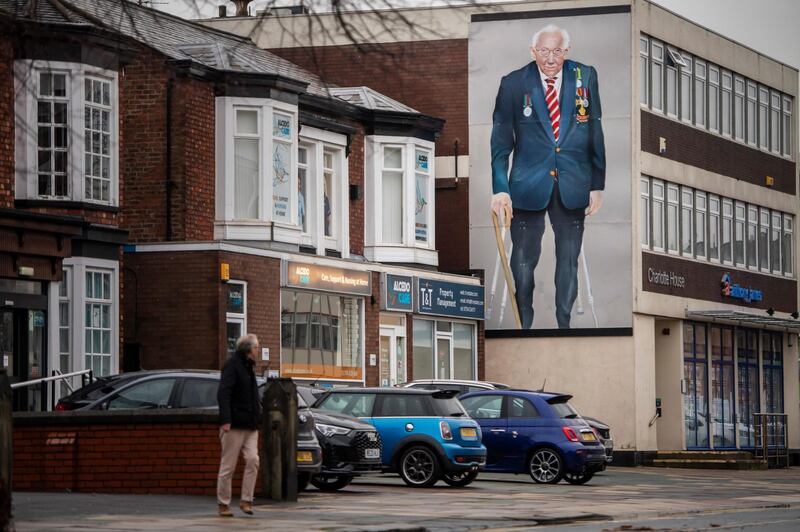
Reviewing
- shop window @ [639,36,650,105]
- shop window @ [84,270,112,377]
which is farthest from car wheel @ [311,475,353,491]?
shop window @ [639,36,650,105]

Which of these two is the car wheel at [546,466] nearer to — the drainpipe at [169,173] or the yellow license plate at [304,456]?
the yellow license plate at [304,456]

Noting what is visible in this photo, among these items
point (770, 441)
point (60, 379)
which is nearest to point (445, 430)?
point (60, 379)

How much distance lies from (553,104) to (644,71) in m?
2.76

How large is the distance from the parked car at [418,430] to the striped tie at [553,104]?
19.1 meters

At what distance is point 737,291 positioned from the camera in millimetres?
51500

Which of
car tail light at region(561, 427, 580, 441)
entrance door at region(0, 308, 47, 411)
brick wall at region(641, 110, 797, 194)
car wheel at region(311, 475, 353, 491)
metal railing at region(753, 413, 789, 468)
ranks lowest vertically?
metal railing at region(753, 413, 789, 468)

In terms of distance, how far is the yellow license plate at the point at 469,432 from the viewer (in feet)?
87.4

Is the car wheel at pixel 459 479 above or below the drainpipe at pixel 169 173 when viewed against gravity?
below

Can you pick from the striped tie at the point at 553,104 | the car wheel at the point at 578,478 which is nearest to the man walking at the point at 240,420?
the car wheel at the point at 578,478

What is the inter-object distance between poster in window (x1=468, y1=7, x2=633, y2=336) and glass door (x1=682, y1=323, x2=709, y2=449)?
4.47 metres

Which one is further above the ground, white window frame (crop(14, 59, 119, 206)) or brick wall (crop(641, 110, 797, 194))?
brick wall (crop(641, 110, 797, 194))

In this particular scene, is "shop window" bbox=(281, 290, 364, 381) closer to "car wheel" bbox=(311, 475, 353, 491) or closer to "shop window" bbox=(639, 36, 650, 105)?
"car wheel" bbox=(311, 475, 353, 491)

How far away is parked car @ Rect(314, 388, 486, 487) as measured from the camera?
26.5m

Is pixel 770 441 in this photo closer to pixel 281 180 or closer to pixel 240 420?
pixel 281 180
